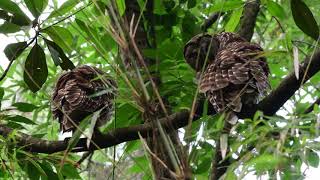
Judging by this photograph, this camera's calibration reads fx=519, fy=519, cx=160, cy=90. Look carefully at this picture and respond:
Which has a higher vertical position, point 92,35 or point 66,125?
point 92,35

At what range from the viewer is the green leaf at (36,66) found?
5.20 feet

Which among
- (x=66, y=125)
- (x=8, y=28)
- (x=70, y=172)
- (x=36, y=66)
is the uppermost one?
(x=8, y=28)

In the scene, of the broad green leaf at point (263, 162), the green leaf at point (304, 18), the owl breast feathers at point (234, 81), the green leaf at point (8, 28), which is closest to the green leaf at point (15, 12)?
the green leaf at point (8, 28)

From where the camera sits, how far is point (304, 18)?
119cm

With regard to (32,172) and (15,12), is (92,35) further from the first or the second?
(32,172)

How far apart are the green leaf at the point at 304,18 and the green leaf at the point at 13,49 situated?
2.60ft

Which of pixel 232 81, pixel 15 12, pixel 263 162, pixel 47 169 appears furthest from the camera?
pixel 47 169

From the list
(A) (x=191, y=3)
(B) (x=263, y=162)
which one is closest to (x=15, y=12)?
(A) (x=191, y=3)

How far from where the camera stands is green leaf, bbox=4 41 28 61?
59.5 inches

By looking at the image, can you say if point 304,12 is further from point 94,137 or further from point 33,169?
point 33,169

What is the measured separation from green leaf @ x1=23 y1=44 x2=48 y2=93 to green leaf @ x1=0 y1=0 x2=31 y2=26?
4.1 inches

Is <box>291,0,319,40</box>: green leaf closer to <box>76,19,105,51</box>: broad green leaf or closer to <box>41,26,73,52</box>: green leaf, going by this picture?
<box>76,19,105,51</box>: broad green leaf

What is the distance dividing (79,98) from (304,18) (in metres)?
0.60

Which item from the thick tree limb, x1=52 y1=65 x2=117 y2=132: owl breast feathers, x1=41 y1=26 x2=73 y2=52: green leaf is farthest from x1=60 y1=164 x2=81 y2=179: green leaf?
the thick tree limb
